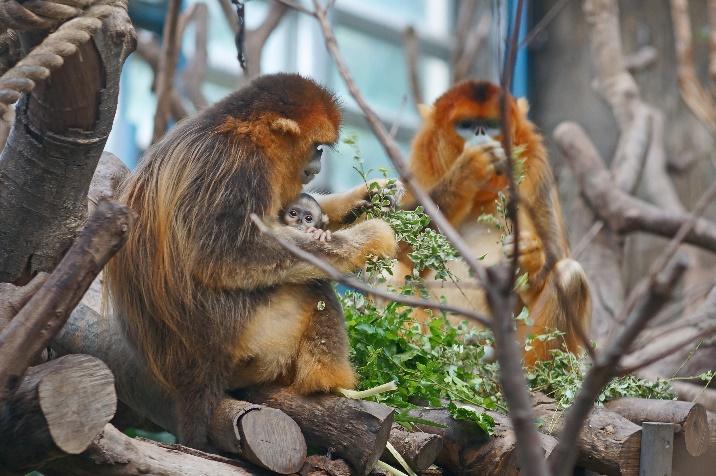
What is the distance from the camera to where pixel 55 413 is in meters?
2.64

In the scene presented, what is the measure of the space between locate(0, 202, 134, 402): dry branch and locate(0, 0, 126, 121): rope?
0.41 meters

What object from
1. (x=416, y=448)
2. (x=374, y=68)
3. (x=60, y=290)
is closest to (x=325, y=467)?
(x=416, y=448)

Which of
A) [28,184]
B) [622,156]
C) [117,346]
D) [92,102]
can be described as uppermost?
[622,156]

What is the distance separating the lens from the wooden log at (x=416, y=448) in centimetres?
355

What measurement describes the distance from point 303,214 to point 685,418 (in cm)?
187

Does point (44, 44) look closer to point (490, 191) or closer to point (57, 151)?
point (57, 151)

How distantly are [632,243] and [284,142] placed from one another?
24.8 ft

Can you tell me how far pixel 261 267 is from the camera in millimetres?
3518

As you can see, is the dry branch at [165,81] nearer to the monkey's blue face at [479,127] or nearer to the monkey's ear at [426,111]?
the monkey's ear at [426,111]

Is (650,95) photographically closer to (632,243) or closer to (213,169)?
(632,243)

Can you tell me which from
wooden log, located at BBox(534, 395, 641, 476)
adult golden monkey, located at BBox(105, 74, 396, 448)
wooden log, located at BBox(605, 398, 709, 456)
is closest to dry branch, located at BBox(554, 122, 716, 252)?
wooden log, located at BBox(605, 398, 709, 456)

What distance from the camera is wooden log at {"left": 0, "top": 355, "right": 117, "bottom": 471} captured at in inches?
104

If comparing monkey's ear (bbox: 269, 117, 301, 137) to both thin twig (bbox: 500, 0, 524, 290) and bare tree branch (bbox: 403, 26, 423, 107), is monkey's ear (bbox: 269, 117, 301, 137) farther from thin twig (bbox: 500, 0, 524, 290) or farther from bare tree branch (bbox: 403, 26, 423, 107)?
bare tree branch (bbox: 403, 26, 423, 107)

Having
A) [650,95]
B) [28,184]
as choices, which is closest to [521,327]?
[28,184]
